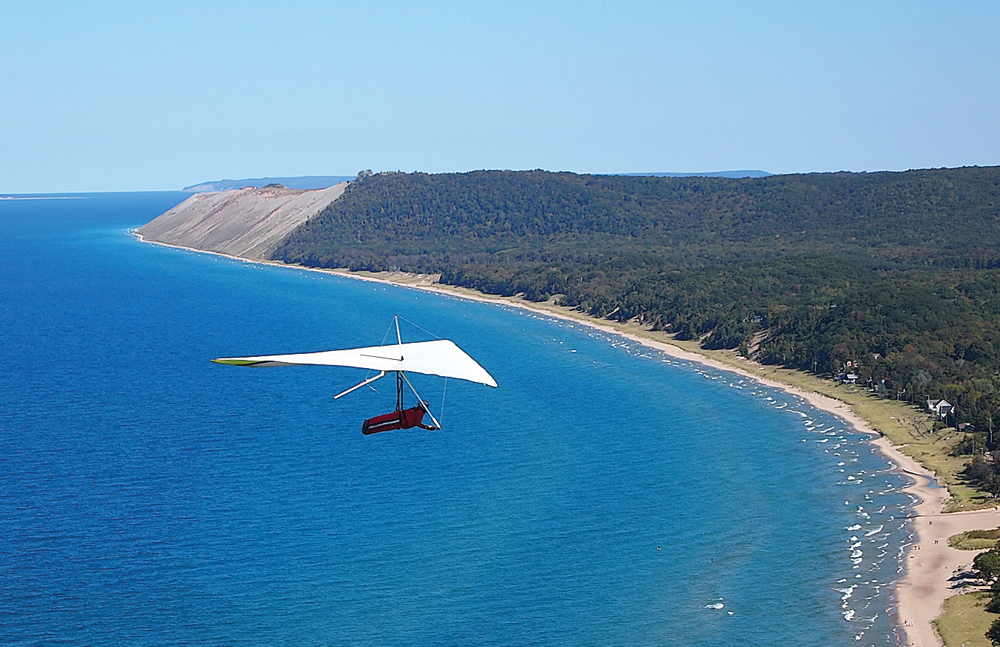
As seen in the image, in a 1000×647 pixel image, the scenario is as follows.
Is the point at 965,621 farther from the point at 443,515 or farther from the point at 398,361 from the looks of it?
the point at 398,361

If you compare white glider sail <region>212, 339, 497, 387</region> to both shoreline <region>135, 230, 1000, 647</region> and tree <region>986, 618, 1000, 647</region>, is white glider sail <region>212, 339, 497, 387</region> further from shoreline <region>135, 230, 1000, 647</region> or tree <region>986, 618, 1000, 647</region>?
tree <region>986, 618, 1000, 647</region>

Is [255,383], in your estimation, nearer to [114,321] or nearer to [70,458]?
[70,458]

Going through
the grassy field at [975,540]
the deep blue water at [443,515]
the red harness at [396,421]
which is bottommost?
the deep blue water at [443,515]

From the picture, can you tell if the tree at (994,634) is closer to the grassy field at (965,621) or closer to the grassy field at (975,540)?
the grassy field at (965,621)

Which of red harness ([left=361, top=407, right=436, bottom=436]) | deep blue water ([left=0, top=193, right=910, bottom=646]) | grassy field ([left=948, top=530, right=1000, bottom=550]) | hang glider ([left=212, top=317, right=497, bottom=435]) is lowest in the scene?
deep blue water ([left=0, top=193, right=910, bottom=646])

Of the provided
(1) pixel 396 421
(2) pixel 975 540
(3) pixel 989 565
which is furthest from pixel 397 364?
(2) pixel 975 540

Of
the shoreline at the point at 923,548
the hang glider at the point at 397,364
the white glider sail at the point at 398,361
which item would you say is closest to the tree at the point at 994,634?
the shoreline at the point at 923,548

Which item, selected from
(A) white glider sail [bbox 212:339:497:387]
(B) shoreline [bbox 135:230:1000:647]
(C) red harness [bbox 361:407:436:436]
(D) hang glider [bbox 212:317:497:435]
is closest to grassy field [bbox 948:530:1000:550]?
(B) shoreline [bbox 135:230:1000:647]
